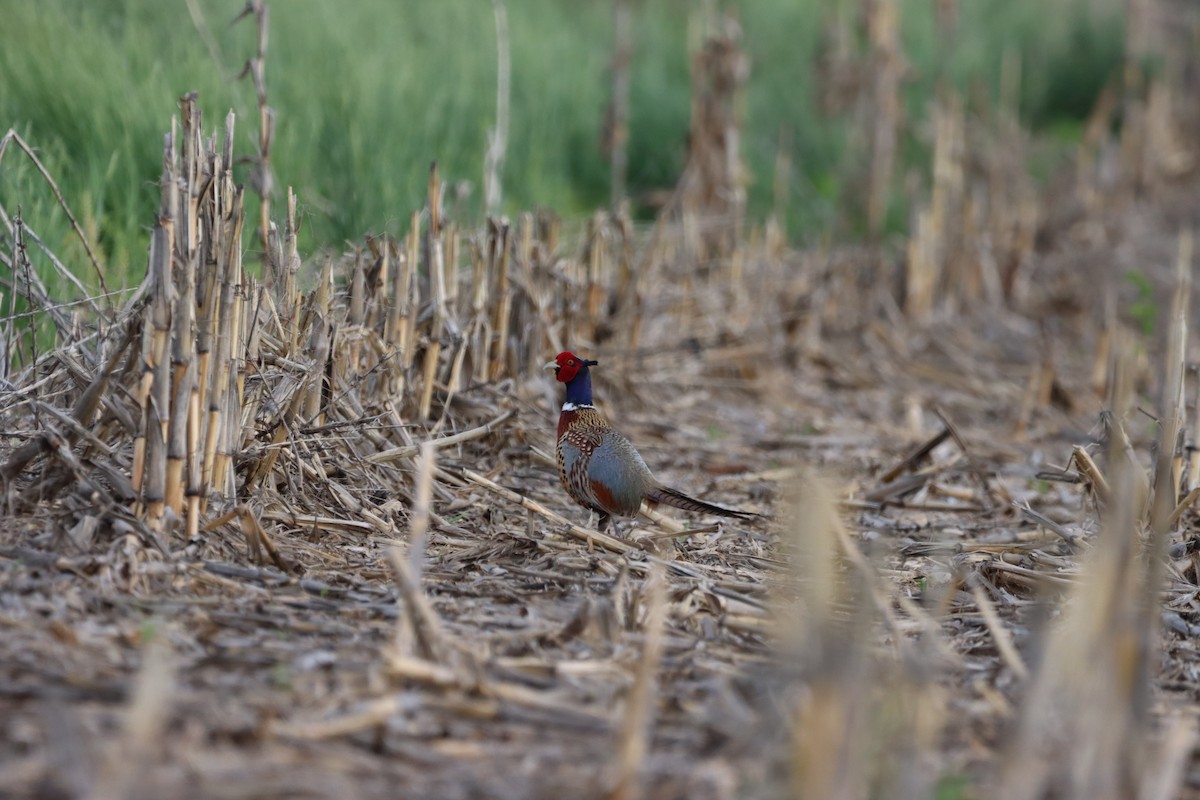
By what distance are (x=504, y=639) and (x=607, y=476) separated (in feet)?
3.82

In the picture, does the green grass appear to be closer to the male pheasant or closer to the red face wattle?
the red face wattle

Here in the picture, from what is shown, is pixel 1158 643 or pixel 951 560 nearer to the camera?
pixel 1158 643

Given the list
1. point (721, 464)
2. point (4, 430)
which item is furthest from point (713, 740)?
point (721, 464)

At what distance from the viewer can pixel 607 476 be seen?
4004 millimetres

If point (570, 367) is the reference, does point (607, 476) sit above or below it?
below

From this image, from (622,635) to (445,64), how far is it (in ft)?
21.8

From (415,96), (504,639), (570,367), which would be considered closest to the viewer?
(504,639)

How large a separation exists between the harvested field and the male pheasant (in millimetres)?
158

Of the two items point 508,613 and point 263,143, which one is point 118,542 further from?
point 263,143

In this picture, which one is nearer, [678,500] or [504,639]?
[504,639]

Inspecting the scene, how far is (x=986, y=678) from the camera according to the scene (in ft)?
9.68

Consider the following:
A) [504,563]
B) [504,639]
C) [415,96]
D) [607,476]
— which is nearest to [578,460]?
[607,476]

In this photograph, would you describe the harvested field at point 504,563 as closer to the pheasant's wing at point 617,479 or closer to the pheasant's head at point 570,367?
the pheasant's wing at point 617,479

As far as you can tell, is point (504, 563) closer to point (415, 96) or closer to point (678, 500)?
point (678, 500)
